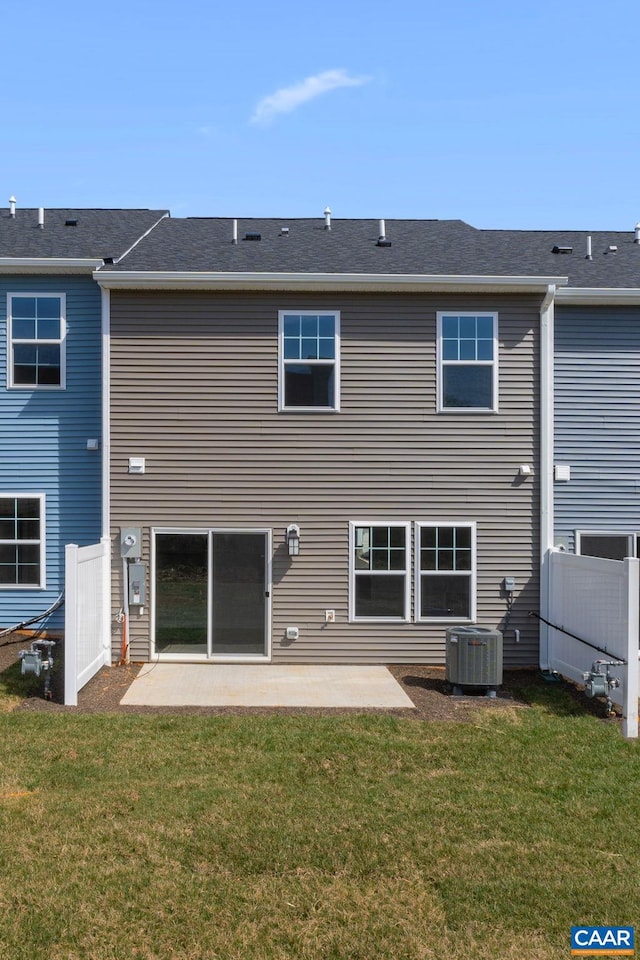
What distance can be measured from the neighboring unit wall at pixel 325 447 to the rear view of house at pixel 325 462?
0.07 feet

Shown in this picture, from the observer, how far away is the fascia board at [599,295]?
11516 mm

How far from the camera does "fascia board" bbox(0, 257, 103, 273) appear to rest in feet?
37.3

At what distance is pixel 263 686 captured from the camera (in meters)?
9.80

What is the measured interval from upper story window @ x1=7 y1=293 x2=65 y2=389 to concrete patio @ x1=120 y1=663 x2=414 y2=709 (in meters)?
4.64

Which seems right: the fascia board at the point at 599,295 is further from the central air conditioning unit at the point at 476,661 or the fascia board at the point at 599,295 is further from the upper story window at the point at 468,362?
the central air conditioning unit at the point at 476,661

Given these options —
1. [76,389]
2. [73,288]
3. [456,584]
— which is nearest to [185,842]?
[456,584]

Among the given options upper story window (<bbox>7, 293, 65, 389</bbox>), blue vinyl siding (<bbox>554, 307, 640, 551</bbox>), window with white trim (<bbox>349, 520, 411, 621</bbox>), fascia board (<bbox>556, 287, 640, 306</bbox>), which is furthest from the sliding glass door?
fascia board (<bbox>556, 287, 640, 306</bbox>)

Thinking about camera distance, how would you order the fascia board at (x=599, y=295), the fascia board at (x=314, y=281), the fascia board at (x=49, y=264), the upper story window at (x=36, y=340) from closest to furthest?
the fascia board at (x=314, y=281), the fascia board at (x=49, y=264), the fascia board at (x=599, y=295), the upper story window at (x=36, y=340)

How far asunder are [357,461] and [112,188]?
30.2 ft

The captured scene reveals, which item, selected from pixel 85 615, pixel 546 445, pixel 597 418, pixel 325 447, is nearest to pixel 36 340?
pixel 85 615

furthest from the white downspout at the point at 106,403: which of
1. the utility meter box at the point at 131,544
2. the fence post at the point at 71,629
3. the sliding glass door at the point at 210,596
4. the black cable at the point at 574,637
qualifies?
the black cable at the point at 574,637

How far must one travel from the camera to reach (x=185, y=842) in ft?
17.5

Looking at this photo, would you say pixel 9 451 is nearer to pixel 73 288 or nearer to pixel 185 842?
pixel 73 288

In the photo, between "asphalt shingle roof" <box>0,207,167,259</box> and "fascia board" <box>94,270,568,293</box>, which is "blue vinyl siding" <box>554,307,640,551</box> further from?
"asphalt shingle roof" <box>0,207,167,259</box>
